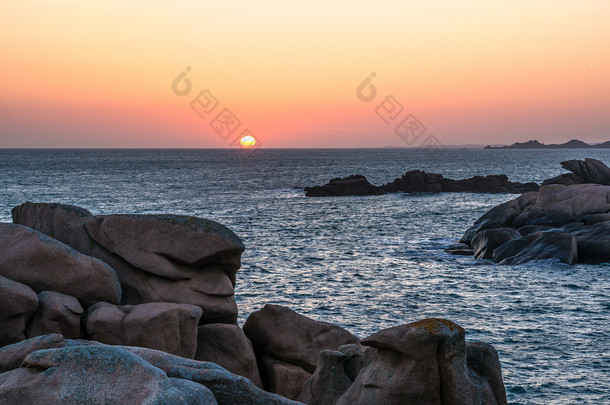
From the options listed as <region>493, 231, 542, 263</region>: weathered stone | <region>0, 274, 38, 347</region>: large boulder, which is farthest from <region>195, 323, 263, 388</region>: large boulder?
<region>493, 231, 542, 263</region>: weathered stone

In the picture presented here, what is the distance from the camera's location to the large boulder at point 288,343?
1759 cm

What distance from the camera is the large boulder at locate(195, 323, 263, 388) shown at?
1711 cm

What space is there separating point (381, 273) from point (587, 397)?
68.6ft

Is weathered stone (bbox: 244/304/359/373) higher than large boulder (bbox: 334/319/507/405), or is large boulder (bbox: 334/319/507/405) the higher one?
large boulder (bbox: 334/319/507/405)

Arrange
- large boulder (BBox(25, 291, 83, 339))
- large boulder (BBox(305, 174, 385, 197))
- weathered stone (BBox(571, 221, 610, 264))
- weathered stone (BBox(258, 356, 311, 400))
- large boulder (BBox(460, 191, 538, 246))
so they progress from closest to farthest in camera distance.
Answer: large boulder (BBox(25, 291, 83, 339)) < weathered stone (BBox(258, 356, 311, 400)) < weathered stone (BBox(571, 221, 610, 264)) < large boulder (BBox(460, 191, 538, 246)) < large boulder (BBox(305, 174, 385, 197))

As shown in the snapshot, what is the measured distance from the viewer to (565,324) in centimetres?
2892

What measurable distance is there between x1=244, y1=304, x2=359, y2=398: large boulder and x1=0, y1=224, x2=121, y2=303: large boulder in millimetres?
4541

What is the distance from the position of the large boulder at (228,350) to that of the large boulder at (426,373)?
584cm

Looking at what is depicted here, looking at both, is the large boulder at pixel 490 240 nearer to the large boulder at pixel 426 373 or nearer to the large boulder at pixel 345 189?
the large boulder at pixel 426 373

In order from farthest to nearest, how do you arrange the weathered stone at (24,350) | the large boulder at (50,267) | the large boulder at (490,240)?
the large boulder at (490,240) → the large boulder at (50,267) → the weathered stone at (24,350)

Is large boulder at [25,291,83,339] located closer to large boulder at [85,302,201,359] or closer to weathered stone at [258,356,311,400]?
large boulder at [85,302,201,359]

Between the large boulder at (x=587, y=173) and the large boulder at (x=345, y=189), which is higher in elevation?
the large boulder at (x=587, y=173)

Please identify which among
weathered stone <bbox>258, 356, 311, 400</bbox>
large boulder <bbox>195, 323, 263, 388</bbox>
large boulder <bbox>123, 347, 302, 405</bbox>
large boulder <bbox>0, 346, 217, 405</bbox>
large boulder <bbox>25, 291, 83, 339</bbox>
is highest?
large boulder <bbox>0, 346, 217, 405</bbox>

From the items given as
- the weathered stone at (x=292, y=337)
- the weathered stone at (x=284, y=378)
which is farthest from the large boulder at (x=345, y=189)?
the weathered stone at (x=284, y=378)
